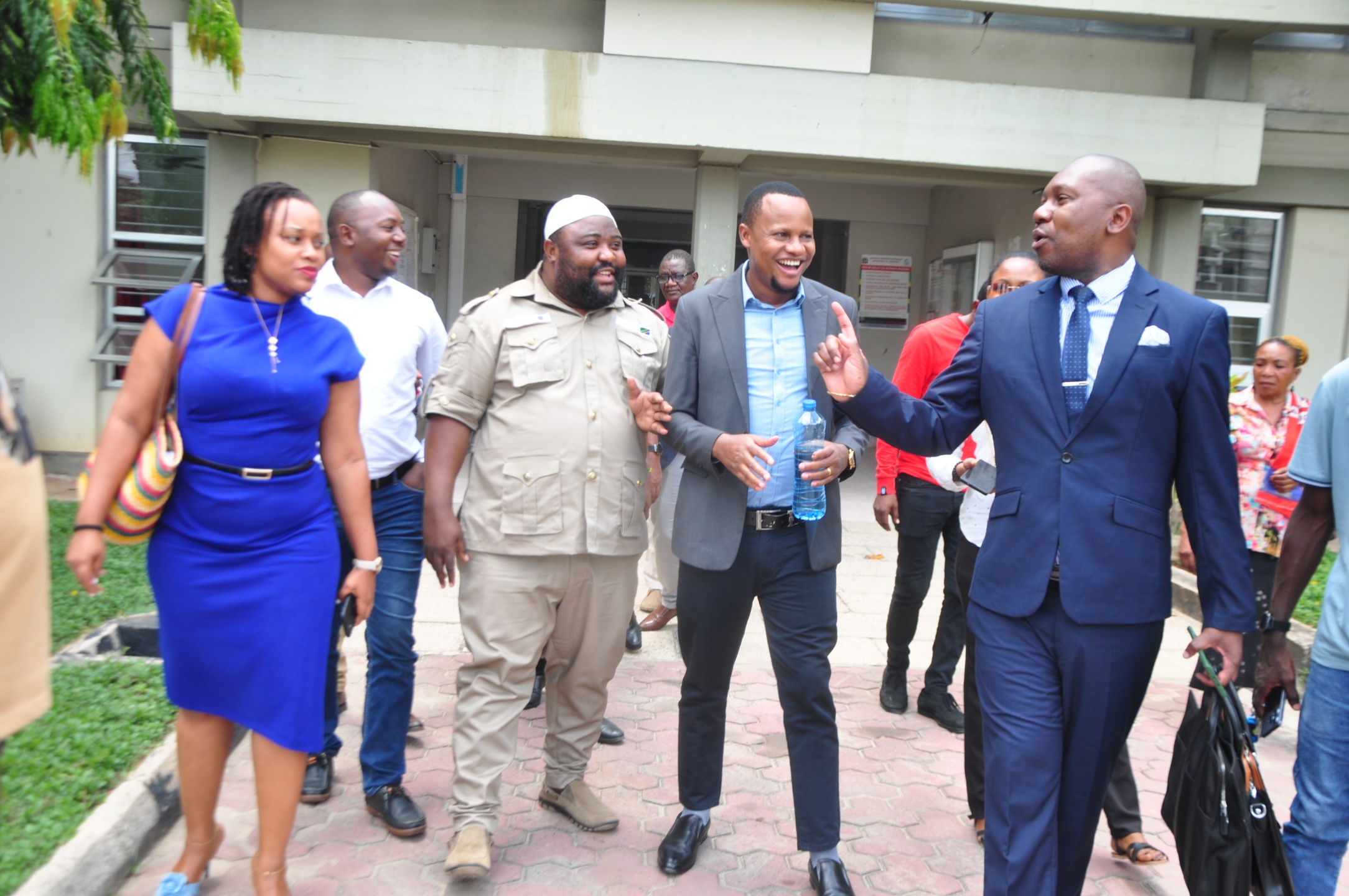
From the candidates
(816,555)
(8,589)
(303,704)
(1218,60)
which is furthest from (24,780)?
(1218,60)

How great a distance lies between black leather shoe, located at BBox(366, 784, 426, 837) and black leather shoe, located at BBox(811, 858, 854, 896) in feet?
4.64

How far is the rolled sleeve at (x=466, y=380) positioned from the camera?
3506 millimetres

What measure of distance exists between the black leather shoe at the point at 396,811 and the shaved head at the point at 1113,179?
304 centimetres

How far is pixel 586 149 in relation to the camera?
9.19 m

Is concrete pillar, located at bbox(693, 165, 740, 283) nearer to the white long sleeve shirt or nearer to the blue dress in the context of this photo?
Result: the white long sleeve shirt

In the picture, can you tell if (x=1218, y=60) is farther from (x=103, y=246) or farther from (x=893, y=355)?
(x=103, y=246)

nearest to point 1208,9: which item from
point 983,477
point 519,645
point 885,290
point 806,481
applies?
point 885,290

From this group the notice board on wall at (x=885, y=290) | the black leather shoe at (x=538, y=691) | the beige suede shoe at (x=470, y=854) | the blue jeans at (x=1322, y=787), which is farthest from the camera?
the notice board on wall at (x=885, y=290)

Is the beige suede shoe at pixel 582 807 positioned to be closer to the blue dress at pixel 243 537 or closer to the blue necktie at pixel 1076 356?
the blue dress at pixel 243 537

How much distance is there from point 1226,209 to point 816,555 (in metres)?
8.92

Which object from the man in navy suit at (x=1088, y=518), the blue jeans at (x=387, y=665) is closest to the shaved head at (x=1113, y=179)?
the man in navy suit at (x=1088, y=518)

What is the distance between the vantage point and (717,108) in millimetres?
8609

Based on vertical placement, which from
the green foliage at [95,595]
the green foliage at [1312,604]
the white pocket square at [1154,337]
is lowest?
the green foliage at [95,595]

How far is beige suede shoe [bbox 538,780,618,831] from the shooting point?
12.5 feet
